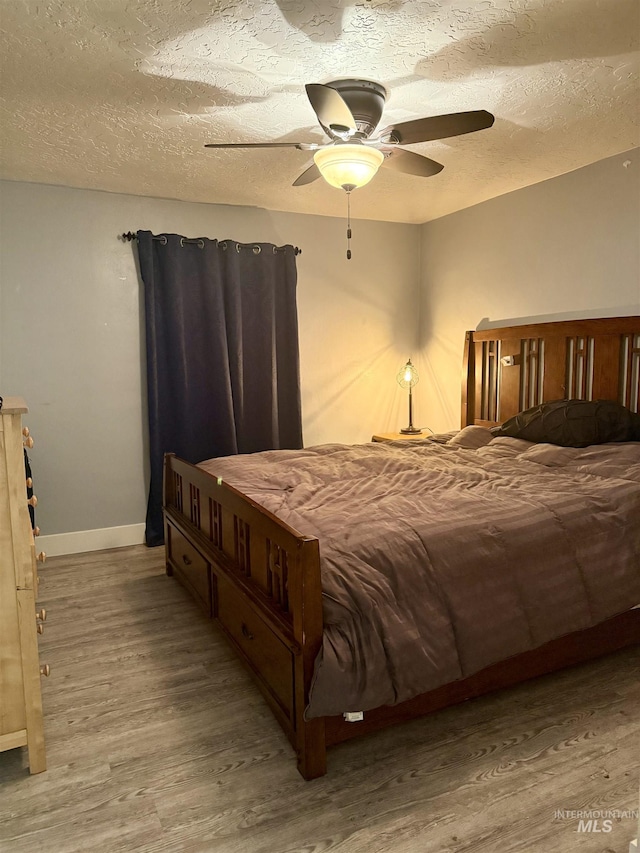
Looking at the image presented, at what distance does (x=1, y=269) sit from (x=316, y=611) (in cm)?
320

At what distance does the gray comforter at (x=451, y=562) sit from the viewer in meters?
1.77

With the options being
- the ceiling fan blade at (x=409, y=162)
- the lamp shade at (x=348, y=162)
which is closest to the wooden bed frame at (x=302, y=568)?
the lamp shade at (x=348, y=162)

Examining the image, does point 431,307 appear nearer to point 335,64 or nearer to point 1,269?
point 335,64

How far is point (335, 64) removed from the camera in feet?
7.30

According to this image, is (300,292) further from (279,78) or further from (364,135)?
(279,78)

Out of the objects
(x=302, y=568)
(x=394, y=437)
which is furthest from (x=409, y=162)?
(x=394, y=437)

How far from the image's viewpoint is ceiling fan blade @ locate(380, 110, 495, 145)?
2.12 metres

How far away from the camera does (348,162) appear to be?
2389mm

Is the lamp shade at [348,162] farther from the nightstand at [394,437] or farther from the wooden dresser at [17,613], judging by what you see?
the nightstand at [394,437]

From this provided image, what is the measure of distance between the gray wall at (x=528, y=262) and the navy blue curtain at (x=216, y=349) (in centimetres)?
129

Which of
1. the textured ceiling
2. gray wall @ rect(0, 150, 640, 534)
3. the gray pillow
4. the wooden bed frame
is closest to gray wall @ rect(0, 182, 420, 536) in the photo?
gray wall @ rect(0, 150, 640, 534)

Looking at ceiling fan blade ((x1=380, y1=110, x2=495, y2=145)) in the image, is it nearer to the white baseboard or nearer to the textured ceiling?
the textured ceiling

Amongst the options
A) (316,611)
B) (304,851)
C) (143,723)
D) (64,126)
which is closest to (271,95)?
(64,126)

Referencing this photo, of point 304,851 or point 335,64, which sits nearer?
point 304,851
